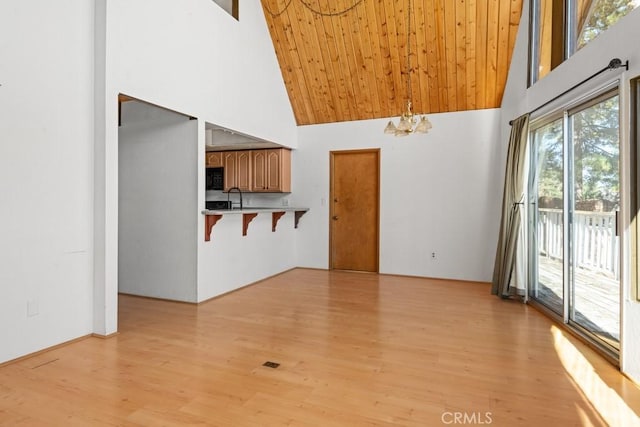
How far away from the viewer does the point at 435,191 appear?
5.45 m

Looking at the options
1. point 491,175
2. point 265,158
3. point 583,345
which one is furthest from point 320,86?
point 583,345

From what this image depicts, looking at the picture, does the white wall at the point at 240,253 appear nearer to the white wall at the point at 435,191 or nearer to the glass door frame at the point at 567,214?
the white wall at the point at 435,191

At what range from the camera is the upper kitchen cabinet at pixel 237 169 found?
6039mm

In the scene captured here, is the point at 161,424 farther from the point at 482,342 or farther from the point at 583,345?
the point at 583,345

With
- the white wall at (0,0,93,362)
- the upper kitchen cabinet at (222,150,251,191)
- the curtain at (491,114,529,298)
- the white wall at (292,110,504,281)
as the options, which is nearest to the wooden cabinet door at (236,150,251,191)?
the upper kitchen cabinet at (222,150,251,191)

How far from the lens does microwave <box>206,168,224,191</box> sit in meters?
6.18

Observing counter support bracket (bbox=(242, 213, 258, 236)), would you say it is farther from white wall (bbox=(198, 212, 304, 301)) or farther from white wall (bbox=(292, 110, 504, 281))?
white wall (bbox=(292, 110, 504, 281))

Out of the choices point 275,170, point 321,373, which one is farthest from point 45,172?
point 275,170

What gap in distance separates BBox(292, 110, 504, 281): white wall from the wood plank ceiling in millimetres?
351

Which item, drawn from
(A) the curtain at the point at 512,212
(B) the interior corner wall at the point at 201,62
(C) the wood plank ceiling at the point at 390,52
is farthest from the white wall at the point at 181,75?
(A) the curtain at the point at 512,212

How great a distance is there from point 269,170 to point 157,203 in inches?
85.6

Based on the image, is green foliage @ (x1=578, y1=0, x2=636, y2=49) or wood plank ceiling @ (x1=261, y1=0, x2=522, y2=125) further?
wood plank ceiling @ (x1=261, y1=0, x2=522, y2=125)

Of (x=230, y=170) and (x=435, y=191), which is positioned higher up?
(x=230, y=170)

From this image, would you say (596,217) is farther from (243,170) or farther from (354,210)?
(243,170)
